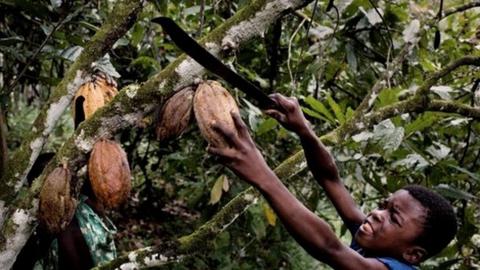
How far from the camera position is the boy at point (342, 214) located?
2.92ft

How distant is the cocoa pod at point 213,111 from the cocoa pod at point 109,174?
163mm

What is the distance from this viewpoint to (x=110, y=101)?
39.7 inches

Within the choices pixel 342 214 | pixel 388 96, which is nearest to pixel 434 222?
pixel 342 214

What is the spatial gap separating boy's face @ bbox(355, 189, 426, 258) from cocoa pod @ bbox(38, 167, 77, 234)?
820mm

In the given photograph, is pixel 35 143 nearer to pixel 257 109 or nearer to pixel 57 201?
pixel 57 201

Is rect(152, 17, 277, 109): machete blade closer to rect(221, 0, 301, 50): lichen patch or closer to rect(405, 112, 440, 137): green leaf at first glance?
rect(221, 0, 301, 50): lichen patch

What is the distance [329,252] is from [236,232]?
2254 millimetres

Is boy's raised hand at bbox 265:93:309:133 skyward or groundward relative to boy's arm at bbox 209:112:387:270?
skyward

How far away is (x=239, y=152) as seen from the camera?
2.83 ft

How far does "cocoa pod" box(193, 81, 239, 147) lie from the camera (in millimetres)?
851

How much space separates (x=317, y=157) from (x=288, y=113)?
1.29 ft

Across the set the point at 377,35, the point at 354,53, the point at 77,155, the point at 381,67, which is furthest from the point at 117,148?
the point at 381,67

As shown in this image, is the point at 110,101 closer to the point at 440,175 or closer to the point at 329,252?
the point at 329,252

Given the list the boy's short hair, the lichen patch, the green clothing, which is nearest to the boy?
the boy's short hair
